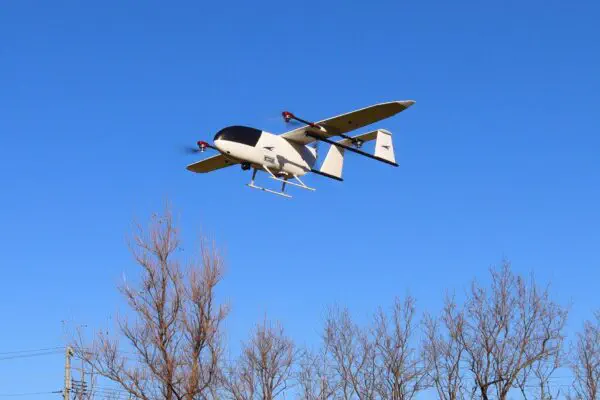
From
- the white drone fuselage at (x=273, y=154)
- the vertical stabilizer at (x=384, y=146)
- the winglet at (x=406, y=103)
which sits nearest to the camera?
the white drone fuselage at (x=273, y=154)

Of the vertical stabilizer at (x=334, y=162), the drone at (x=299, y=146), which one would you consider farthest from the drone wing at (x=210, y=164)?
the vertical stabilizer at (x=334, y=162)

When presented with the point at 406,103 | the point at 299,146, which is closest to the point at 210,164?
the point at 299,146

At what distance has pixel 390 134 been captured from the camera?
35.9 meters

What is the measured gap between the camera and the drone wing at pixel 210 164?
3592 cm

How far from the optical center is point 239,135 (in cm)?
3138

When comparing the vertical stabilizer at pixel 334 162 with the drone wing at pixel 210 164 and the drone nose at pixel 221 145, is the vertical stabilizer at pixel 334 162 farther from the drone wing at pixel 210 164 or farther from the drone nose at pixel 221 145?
the drone nose at pixel 221 145

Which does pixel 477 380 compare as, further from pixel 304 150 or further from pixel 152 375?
pixel 152 375

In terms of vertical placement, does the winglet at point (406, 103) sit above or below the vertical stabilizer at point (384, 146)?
below

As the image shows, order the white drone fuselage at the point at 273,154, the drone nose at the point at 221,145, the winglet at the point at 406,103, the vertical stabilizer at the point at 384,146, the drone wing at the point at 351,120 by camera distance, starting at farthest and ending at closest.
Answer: the vertical stabilizer at the point at 384,146, the drone wing at the point at 351,120, the winglet at the point at 406,103, the white drone fuselage at the point at 273,154, the drone nose at the point at 221,145

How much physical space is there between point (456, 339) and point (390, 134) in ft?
36.1

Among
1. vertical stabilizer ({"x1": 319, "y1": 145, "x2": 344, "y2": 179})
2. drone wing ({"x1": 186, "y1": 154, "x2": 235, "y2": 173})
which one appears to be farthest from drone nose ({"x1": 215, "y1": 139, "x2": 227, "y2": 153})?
vertical stabilizer ({"x1": 319, "y1": 145, "x2": 344, "y2": 179})

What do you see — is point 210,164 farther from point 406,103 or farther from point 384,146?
point 406,103

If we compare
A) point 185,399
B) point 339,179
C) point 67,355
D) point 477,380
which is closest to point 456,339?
point 477,380

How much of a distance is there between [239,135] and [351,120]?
4.39 meters
